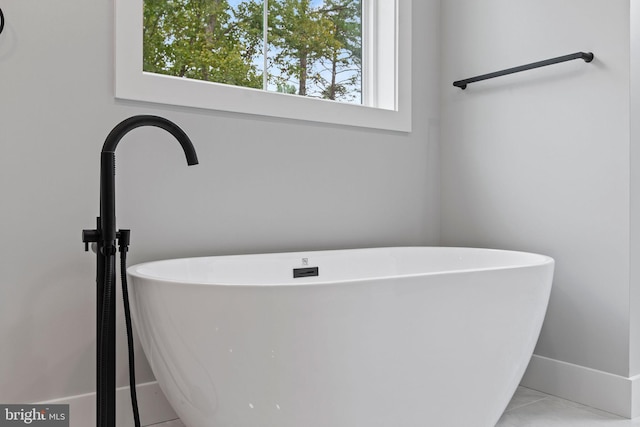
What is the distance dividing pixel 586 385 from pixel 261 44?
1948 mm

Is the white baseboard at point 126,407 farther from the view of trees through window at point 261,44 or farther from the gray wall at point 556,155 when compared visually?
the gray wall at point 556,155

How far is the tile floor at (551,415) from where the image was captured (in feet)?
6.03

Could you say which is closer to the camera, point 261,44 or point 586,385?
point 586,385

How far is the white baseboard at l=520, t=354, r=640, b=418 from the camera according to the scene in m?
1.91

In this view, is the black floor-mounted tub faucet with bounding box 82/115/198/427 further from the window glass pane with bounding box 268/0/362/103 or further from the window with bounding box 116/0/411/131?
the window glass pane with bounding box 268/0/362/103

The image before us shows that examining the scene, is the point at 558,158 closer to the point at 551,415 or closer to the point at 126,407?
Result: the point at 551,415

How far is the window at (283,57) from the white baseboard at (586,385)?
124cm

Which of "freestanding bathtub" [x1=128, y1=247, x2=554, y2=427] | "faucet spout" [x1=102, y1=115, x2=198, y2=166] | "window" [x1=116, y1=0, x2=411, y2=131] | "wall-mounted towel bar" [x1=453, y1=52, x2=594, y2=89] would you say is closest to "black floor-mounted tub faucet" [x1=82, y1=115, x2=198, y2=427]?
"faucet spout" [x1=102, y1=115, x2=198, y2=166]

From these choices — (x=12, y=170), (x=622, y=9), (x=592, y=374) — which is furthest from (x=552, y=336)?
(x=12, y=170)

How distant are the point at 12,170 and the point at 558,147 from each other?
77.7 inches

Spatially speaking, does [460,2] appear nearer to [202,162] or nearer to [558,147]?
[558,147]

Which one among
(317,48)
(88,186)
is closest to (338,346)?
(88,186)

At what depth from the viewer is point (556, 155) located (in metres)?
2.15

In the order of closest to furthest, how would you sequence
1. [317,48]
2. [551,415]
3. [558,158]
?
[551,415] → [558,158] → [317,48]
